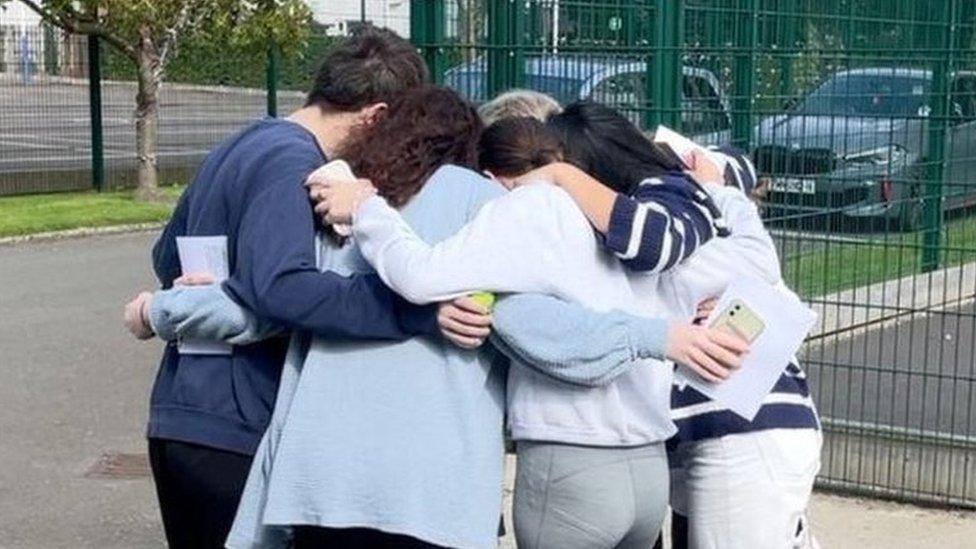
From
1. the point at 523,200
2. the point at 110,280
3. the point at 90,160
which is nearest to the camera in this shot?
the point at 523,200

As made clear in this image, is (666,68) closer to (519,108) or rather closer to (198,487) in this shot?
(519,108)

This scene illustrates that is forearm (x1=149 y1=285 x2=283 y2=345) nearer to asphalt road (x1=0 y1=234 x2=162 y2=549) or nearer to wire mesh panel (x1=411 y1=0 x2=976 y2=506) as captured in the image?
asphalt road (x1=0 y1=234 x2=162 y2=549)

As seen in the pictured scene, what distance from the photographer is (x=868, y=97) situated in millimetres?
7992

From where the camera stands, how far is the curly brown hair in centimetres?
334

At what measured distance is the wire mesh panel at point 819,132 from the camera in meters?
6.59

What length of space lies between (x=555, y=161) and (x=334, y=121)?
1.81ft

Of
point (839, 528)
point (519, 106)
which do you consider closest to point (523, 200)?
point (519, 106)

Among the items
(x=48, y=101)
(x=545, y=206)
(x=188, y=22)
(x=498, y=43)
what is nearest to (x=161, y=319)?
(x=545, y=206)

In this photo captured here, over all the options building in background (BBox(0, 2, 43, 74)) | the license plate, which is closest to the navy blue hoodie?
the license plate

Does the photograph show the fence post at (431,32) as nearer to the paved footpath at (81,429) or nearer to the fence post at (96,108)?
the paved footpath at (81,429)

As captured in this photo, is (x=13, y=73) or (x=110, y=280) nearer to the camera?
(x=110, y=280)

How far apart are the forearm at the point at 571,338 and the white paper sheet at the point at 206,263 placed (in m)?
0.68

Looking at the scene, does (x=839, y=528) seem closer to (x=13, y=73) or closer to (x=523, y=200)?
(x=523, y=200)

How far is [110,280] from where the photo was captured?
43.7 feet
